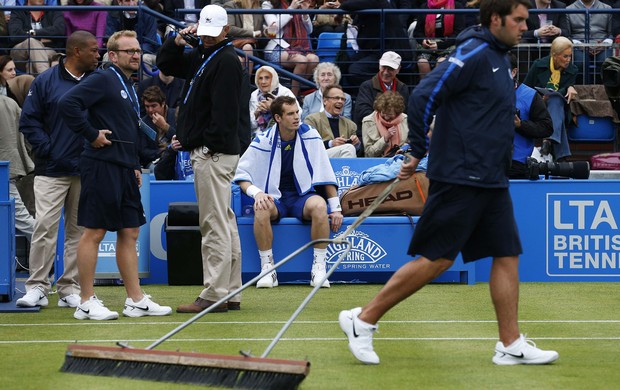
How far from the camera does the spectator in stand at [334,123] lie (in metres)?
13.6

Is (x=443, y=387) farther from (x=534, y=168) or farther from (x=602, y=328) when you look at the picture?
(x=534, y=168)

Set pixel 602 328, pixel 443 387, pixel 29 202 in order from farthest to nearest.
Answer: pixel 29 202
pixel 602 328
pixel 443 387

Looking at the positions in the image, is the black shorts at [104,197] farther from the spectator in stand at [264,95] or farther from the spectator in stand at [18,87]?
the spectator in stand at [18,87]

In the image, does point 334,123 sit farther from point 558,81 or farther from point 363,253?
point 558,81

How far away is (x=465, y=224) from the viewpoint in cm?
669

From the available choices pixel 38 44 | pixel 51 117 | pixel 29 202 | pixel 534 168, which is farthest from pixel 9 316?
pixel 38 44

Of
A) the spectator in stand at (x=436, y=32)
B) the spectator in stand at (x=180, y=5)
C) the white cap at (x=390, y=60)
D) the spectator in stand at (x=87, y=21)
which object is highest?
the spectator in stand at (x=180, y=5)

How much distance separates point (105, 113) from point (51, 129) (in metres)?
1.15

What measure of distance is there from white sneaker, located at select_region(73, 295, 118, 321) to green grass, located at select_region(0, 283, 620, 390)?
11 cm

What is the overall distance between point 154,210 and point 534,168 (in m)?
3.91

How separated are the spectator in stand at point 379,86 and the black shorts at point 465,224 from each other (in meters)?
7.74

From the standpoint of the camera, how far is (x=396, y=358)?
7.07m

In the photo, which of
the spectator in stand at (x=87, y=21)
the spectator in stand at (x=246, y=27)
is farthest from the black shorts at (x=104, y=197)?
the spectator in stand at (x=87, y=21)

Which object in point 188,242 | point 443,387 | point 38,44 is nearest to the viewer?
point 443,387
